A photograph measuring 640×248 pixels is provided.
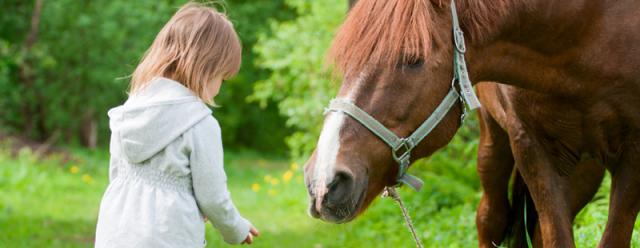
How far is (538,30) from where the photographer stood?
3.64 meters

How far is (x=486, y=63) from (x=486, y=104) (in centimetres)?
147

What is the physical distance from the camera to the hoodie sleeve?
3.44 meters

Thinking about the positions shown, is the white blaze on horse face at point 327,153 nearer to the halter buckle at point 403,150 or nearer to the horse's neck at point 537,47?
the halter buckle at point 403,150

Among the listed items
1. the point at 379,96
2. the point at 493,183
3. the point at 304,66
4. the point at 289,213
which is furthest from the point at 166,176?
the point at 304,66

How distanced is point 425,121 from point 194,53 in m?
1.01

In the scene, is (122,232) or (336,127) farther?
(122,232)

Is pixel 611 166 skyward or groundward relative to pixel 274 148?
skyward

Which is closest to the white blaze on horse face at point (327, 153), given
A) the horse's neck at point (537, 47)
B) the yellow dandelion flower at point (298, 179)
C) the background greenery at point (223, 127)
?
the horse's neck at point (537, 47)

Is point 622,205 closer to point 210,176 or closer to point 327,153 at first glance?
point 327,153

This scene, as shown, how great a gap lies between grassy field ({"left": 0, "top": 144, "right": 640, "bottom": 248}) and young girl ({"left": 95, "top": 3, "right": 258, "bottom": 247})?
275cm

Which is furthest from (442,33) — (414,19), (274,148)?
(274,148)

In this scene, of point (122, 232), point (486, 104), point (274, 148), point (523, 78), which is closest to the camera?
point (122, 232)

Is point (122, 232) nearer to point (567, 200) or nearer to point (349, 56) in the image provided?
point (349, 56)

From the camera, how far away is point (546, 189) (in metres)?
4.21
